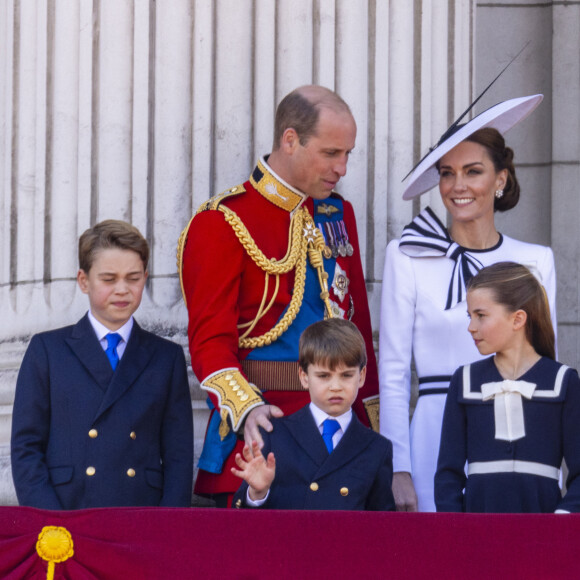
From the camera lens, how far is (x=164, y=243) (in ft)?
16.2

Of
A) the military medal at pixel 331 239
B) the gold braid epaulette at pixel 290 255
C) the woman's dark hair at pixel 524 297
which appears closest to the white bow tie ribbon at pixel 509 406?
the woman's dark hair at pixel 524 297

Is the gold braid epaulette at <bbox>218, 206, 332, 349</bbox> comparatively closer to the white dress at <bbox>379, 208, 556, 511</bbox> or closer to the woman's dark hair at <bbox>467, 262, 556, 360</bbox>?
the white dress at <bbox>379, 208, 556, 511</bbox>

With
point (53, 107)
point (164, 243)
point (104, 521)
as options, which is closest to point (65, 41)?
point (53, 107)

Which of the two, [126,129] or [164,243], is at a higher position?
[126,129]

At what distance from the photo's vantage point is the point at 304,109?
14.4 feet

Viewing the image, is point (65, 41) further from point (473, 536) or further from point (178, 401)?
point (473, 536)

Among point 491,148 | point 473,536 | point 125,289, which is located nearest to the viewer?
point 473,536

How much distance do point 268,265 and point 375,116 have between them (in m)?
1.08

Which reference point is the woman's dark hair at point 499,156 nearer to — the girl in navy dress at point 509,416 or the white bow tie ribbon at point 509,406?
the girl in navy dress at point 509,416

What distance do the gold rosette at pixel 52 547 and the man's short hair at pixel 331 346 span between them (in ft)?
3.23

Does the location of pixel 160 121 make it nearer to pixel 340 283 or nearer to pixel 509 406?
pixel 340 283

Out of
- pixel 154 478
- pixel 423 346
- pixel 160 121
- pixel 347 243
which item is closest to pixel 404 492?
pixel 423 346

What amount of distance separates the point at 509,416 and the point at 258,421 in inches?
27.2

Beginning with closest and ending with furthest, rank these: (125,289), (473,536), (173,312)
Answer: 1. (473,536)
2. (125,289)
3. (173,312)
